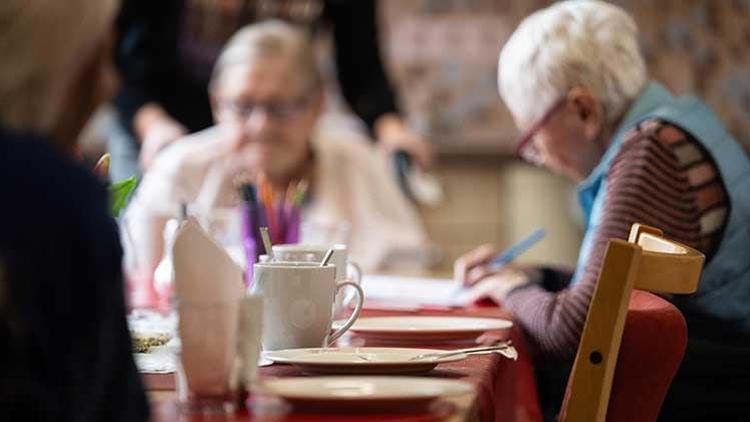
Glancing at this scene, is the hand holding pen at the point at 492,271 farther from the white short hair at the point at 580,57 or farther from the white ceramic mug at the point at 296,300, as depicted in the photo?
the white ceramic mug at the point at 296,300

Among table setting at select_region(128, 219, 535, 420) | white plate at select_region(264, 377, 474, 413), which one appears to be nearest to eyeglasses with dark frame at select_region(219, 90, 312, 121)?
table setting at select_region(128, 219, 535, 420)

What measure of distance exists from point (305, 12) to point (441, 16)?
77.3 inches

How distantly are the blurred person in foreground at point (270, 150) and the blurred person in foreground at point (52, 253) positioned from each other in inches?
95.6

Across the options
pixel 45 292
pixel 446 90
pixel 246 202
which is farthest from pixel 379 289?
pixel 446 90

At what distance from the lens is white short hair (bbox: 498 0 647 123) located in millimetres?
2125

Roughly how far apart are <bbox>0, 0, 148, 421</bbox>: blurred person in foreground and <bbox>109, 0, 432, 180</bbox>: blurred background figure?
2.68 meters

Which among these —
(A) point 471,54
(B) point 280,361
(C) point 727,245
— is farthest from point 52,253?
(A) point 471,54

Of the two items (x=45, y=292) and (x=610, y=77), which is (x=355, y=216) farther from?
(x=45, y=292)

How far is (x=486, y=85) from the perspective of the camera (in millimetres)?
5953

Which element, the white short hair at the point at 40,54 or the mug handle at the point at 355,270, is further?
the mug handle at the point at 355,270

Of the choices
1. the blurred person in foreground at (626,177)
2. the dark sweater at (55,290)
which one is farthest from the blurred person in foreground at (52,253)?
the blurred person in foreground at (626,177)

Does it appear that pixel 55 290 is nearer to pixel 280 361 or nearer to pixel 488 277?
pixel 280 361

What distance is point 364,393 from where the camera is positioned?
1.04 m

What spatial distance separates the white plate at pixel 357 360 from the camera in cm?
120
